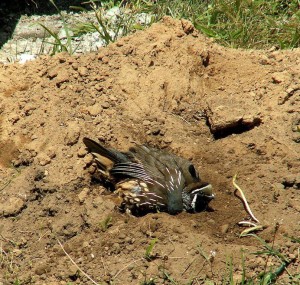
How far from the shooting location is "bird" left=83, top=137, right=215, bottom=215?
20.3ft

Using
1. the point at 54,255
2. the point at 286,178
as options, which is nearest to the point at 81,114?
the point at 54,255

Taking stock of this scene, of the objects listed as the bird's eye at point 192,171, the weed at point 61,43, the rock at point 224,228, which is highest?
the weed at point 61,43

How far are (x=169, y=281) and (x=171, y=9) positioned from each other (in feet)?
12.9

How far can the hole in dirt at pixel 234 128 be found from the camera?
662 cm

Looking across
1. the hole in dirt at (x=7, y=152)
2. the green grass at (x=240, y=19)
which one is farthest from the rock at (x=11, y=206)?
the green grass at (x=240, y=19)

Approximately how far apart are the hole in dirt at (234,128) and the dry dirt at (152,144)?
0.01m

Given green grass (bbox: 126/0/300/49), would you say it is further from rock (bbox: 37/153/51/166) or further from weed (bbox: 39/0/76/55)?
rock (bbox: 37/153/51/166)

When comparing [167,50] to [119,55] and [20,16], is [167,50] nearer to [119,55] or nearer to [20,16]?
[119,55]

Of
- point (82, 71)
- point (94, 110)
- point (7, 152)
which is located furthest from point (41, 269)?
point (82, 71)

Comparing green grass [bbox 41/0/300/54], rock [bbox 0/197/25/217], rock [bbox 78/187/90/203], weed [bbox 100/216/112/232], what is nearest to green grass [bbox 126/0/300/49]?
green grass [bbox 41/0/300/54]

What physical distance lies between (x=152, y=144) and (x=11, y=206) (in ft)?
Answer: 4.83

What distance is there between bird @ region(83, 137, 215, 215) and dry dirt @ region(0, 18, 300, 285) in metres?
0.13

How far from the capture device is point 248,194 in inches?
237

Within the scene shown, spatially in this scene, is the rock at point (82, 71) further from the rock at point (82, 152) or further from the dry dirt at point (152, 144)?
the rock at point (82, 152)
